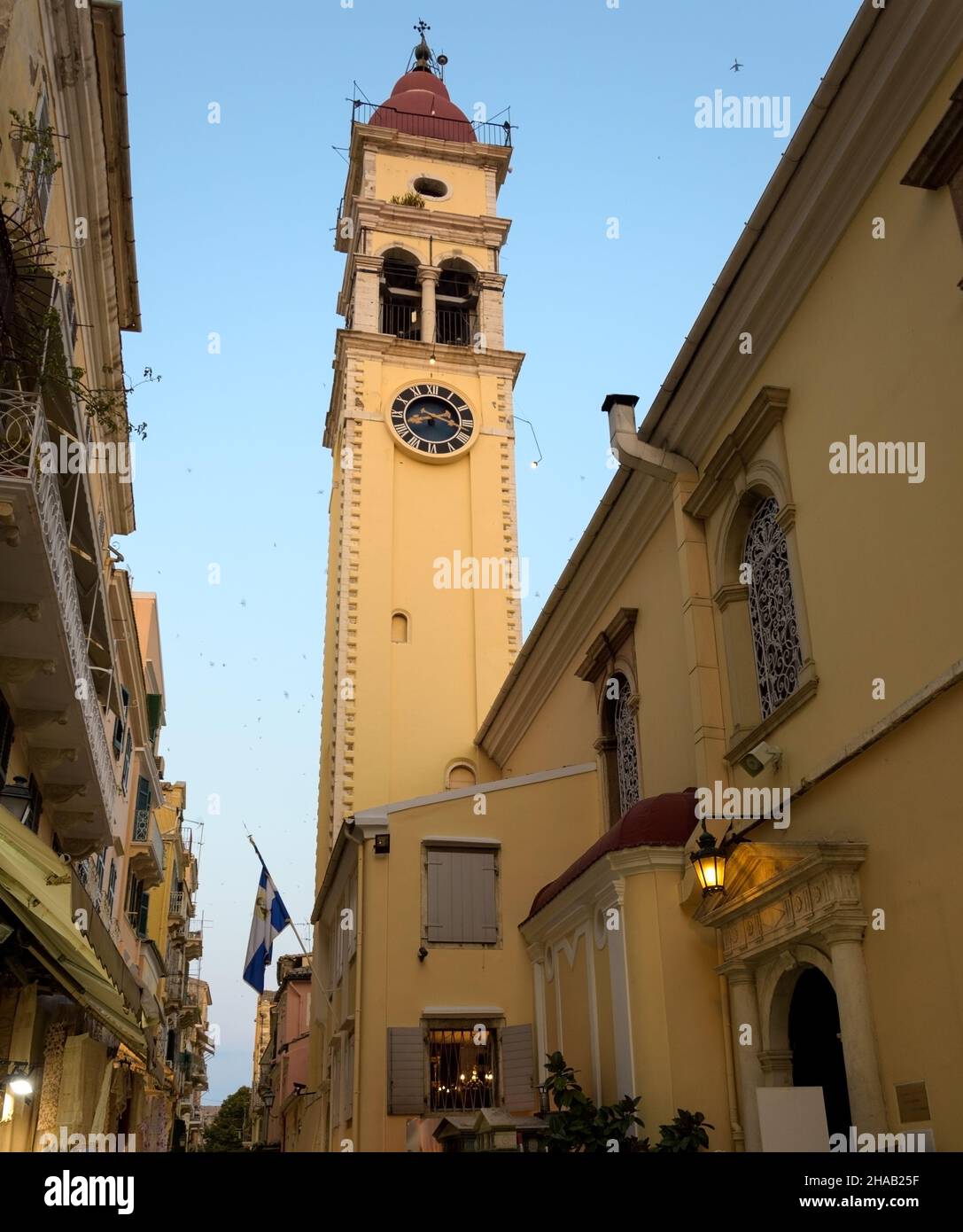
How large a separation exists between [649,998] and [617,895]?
3.67 feet

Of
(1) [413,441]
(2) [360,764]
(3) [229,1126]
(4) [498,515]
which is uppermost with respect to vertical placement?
(1) [413,441]

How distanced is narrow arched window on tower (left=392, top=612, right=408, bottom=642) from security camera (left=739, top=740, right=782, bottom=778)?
56.4ft

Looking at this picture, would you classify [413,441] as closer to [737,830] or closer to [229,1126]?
[737,830]

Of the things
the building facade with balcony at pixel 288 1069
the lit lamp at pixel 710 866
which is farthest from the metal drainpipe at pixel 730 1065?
the building facade with balcony at pixel 288 1069

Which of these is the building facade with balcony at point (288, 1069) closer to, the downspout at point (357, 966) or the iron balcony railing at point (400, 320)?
the downspout at point (357, 966)

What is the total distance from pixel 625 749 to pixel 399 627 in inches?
472

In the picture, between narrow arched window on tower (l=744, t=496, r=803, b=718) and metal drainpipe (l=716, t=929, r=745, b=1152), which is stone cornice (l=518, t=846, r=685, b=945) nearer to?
metal drainpipe (l=716, t=929, r=745, b=1152)

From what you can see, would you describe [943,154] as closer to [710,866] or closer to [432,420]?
[710,866]

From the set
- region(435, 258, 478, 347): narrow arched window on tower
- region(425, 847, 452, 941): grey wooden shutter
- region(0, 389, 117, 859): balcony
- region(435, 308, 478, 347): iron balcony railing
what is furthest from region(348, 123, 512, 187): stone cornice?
region(0, 389, 117, 859): balcony

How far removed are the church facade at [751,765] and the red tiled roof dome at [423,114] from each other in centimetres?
2066

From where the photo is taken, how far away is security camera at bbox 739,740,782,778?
35.6 feet

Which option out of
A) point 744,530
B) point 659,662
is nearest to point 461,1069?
point 659,662
